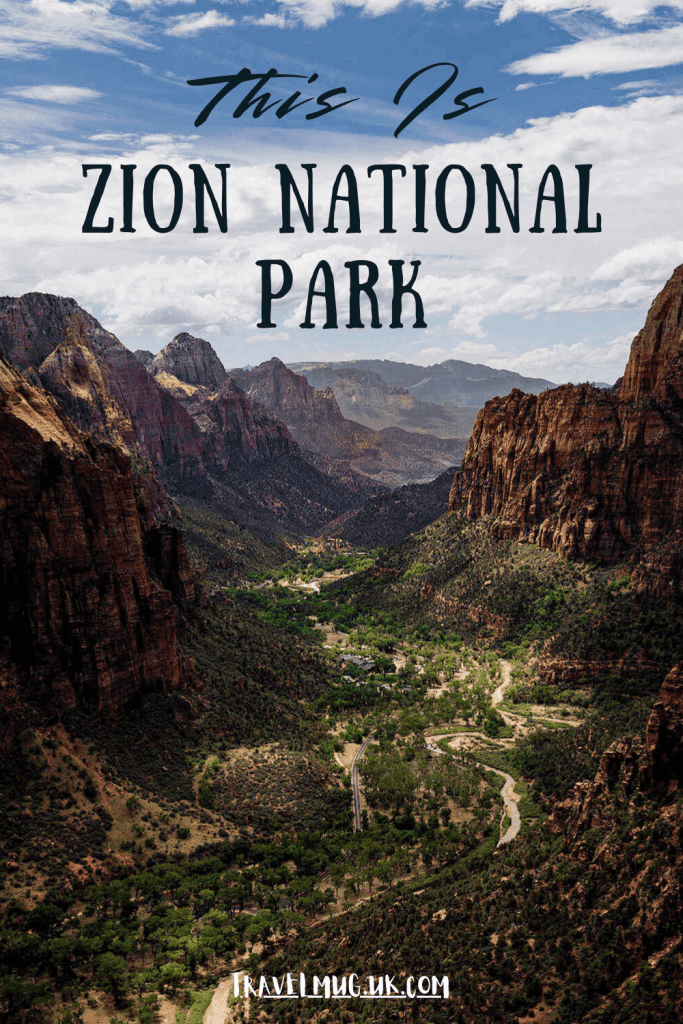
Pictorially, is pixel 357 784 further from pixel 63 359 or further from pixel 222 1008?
pixel 63 359

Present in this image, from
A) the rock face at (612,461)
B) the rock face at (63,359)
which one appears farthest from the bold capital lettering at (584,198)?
the rock face at (63,359)

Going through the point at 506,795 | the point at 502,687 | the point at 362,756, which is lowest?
the point at 362,756

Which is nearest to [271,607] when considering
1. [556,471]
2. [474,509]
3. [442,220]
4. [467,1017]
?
[474,509]

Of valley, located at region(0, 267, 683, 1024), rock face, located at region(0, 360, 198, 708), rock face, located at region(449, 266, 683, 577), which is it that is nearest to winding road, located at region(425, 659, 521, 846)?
valley, located at region(0, 267, 683, 1024)

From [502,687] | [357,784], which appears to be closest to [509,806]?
[357,784]

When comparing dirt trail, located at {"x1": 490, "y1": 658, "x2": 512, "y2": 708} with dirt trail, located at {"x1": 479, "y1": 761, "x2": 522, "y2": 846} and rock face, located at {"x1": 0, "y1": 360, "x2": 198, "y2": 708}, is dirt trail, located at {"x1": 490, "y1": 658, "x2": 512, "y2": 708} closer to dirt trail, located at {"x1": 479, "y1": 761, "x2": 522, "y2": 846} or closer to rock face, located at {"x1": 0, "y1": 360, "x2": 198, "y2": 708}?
dirt trail, located at {"x1": 479, "y1": 761, "x2": 522, "y2": 846}

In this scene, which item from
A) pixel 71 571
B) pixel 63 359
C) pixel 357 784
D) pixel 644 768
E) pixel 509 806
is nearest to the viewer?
pixel 644 768
